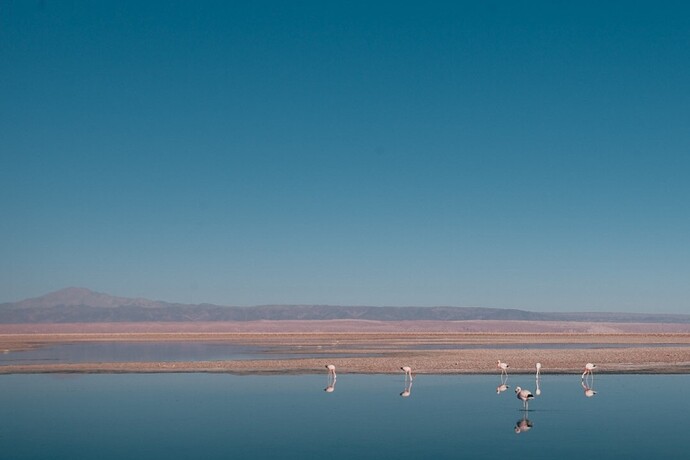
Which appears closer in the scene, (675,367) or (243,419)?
(243,419)

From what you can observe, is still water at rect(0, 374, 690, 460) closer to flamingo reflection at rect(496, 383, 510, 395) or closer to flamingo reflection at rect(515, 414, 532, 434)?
flamingo reflection at rect(515, 414, 532, 434)

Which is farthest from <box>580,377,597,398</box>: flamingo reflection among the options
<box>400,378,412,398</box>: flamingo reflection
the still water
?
<box>400,378,412,398</box>: flamingo reflection

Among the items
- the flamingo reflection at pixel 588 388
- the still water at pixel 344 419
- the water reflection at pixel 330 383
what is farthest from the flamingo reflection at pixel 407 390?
the flamingo reflection at pixel 588 388

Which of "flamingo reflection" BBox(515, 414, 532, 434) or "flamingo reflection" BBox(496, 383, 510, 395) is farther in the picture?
"flamingo reflection" BBox(496, 383, 510, 395)

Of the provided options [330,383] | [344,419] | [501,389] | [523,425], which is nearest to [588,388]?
[501,389]

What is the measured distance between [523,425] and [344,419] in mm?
4307

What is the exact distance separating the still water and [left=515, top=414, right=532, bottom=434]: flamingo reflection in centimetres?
6

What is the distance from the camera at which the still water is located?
16109 millimetres

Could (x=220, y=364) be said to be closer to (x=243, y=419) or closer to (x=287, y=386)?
(x=287, y=386)

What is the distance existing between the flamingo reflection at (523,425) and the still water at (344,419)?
0.19ft

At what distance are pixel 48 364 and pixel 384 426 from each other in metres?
26.3

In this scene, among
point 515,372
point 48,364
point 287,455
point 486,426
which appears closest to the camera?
point 287,455

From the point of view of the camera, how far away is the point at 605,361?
129 feet

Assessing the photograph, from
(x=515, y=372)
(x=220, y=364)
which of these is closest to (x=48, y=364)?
(x=220, y=364)
